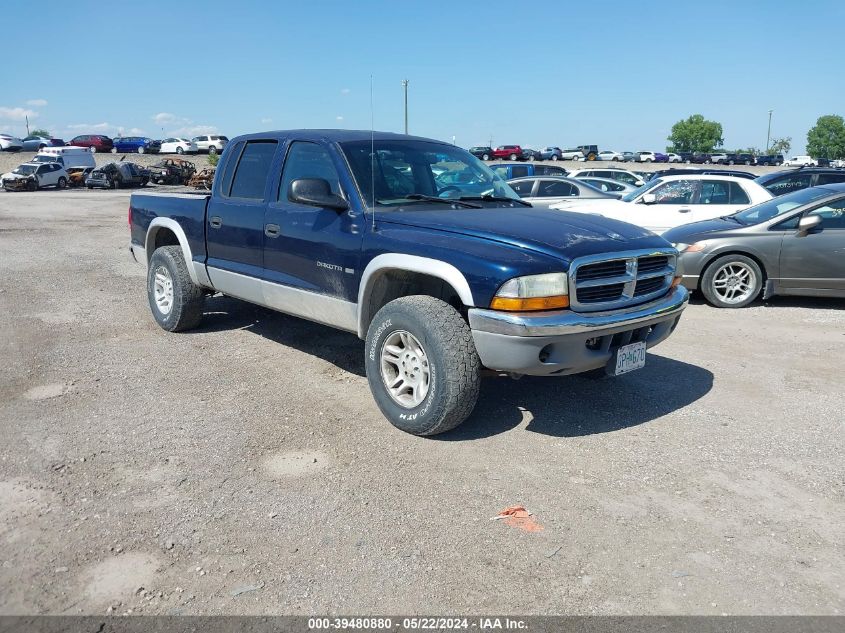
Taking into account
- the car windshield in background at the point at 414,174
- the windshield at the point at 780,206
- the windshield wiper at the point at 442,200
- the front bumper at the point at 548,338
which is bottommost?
the front bumper at the point at 548,338

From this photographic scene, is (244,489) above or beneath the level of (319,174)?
beneath

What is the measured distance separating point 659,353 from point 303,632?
4752 mm

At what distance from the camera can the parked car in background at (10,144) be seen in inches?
2405

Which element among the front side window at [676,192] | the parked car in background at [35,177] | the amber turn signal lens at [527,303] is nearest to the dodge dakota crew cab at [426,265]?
the amber turn signal lens at [527,303]

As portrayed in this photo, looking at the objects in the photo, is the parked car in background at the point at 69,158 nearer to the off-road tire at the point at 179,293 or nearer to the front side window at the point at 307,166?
the off-road tire at the point at 179,293

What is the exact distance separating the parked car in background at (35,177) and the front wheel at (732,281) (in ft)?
126

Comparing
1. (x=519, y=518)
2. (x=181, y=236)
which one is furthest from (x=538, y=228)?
(x=181, y=236)

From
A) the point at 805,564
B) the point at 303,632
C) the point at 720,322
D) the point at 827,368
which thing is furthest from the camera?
the point at 720,322

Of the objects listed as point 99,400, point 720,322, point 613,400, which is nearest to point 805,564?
point 613,400

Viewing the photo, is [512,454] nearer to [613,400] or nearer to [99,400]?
[613,400]

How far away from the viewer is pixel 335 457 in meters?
4.27

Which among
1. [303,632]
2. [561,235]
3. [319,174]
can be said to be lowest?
[303,632]

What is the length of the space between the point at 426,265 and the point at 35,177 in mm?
40451

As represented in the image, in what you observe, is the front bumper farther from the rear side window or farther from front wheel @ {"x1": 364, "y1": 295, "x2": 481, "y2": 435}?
the rear side window
